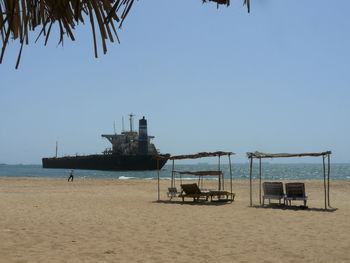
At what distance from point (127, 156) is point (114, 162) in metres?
3.88

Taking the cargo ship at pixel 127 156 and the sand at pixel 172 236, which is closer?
the sand at pixel 172 236

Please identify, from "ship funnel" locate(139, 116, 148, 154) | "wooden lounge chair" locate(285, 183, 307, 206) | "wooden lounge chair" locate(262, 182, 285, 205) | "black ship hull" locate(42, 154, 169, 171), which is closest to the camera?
"wooden lounge chair" locate(285, 183, 307, 206)

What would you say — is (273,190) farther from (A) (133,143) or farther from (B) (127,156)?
(A) (133,143)

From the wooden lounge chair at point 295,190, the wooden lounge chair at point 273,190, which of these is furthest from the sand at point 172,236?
the wooden lounge chair at point 273,190

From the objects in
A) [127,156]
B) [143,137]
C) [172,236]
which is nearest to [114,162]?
[127,156]

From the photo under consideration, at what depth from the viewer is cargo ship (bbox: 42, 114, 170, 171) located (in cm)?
6638

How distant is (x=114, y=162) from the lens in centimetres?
7019

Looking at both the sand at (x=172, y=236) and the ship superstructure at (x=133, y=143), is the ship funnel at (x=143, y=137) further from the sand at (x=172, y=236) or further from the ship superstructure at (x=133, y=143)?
the sand at (x=172, y=236)

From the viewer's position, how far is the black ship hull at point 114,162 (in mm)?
66375

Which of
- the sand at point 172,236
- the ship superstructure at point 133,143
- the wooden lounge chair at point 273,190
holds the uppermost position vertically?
the ship superstructure at point 133,143

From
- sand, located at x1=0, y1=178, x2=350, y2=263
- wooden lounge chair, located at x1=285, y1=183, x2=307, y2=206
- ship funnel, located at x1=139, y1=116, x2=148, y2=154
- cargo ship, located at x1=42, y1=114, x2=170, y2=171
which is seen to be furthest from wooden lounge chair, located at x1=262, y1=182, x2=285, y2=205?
ship funnel, located at x1=139, y1=116, x2=148, y2=154

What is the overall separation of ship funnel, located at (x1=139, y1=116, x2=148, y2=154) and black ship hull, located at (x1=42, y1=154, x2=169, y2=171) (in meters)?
1.60

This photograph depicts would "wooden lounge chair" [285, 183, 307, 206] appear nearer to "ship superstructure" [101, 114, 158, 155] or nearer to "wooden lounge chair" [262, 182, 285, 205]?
"wooden lounge chair" [262, 182, 285, 205]

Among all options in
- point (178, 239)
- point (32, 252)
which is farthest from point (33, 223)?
point (178, 239)
